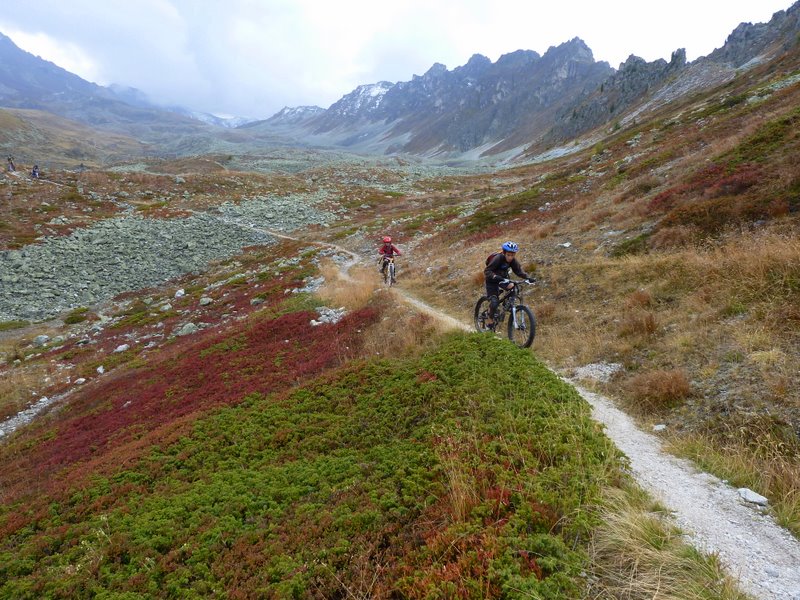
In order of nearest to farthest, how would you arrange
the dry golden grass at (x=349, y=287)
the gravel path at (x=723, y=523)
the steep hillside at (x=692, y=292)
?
the gravel path at (x=723, y=523) → the steep hillside at (x=692, y=292) → the dry golden grass at (x=349, y=287)

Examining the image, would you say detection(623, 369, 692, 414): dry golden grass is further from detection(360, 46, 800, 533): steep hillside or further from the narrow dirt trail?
the narrow dirt trail

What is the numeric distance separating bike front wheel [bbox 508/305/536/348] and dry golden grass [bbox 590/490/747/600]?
6.82m

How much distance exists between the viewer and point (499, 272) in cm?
1293

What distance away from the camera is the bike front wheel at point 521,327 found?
38.8 ft

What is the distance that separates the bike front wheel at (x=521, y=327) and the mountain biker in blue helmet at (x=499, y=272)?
2.74 feet

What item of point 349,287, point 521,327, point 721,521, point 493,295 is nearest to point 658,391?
point 721,521

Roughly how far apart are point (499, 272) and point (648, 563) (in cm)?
926

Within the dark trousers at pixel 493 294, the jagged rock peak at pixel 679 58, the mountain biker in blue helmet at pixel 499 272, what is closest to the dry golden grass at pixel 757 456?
the mountain biker in blue helmet at pixel 499 272

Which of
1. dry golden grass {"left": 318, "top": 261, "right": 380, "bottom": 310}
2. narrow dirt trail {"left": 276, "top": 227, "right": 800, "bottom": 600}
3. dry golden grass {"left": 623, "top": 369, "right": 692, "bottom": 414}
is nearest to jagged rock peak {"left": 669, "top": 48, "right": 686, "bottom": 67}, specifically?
dry golden grass {"left": 318, "top": 261, "right": 380, "bottom": 310}

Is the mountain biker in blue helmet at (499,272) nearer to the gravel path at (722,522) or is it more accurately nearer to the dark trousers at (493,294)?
the dark trousers at (493,294)

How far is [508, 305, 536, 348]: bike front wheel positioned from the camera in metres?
11.8

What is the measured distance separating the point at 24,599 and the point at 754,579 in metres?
10.0

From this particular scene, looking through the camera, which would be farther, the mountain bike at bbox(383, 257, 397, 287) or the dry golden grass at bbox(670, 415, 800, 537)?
the mountain bike at bbox(383, 257, 397, 287)

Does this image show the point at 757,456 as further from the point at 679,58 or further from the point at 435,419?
the point at 679,58
